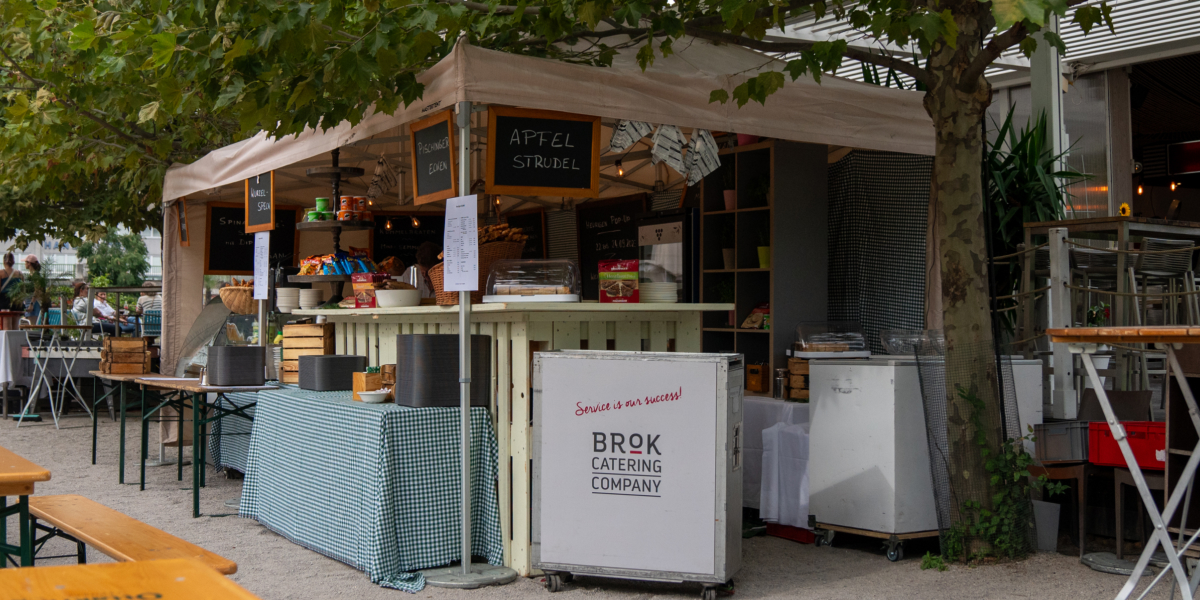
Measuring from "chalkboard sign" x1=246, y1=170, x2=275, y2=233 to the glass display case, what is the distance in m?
2.32

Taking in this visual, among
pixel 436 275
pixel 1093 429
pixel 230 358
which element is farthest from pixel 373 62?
pixel 1093 429

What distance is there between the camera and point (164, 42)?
4.40m

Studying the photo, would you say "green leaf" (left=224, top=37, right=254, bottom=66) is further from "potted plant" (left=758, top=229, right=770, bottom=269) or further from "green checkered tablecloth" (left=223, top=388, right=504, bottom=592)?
"potted plant" (left=758, top=229, right=770, bottom=269)

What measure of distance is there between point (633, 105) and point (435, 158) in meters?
0.99

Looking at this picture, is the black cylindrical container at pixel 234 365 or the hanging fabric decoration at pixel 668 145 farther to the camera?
the black cylindrical container at pixel 234 365

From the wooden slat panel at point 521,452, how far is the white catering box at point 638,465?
15cm

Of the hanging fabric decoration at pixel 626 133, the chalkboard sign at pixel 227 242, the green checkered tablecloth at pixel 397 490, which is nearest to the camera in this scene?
the green checkered tablecloth at pixel 397 490

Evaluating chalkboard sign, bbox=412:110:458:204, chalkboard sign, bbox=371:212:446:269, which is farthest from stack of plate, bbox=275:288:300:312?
chalkboard sign, bbox=371:212:446:269

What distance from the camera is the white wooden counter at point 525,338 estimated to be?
463 centimetres

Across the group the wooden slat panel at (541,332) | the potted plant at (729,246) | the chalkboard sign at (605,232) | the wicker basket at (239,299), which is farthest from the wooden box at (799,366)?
the wicker basket at (239,299)

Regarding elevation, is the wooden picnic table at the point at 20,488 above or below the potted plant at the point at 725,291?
below

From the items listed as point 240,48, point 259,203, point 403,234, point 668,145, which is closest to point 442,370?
point 668,145

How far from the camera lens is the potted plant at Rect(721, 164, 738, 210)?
6.59m

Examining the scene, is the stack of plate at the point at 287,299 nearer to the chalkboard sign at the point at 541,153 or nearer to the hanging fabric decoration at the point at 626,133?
the chalkboard sign at the point at 541,153
